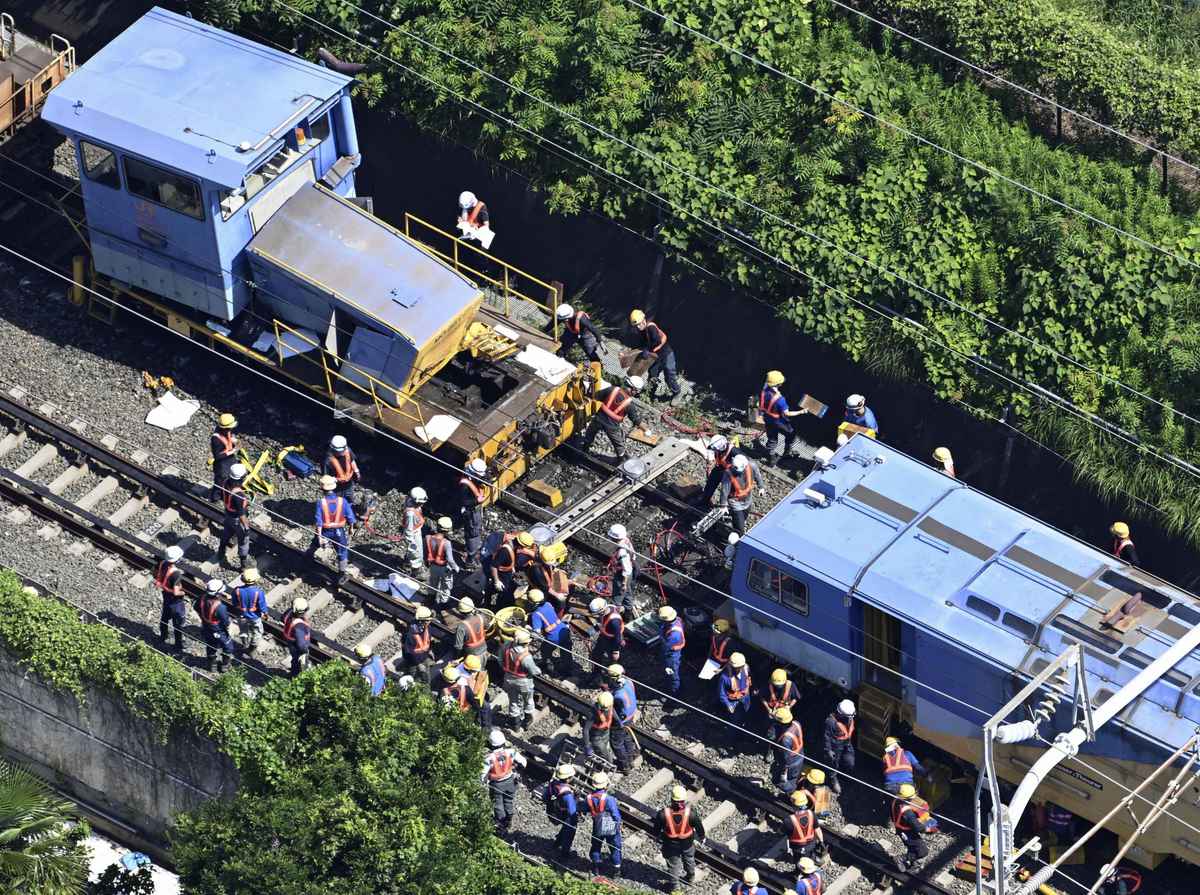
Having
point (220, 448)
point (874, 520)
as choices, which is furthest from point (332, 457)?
point (874, 520)

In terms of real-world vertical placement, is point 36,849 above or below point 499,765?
above

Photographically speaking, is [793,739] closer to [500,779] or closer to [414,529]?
[500,779]

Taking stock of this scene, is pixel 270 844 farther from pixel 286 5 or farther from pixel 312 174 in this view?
pixel 286 5

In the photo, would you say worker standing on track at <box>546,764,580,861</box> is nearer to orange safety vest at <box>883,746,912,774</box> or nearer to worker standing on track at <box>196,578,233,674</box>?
orange safety vest at <box>883,746,912,774</box>

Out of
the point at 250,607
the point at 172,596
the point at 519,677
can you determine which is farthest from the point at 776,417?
the point at 172,596

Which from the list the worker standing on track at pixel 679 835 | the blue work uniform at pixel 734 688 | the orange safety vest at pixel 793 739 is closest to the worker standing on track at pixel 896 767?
the orange safety vest at pixel 793 739

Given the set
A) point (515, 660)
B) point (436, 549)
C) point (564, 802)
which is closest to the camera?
point (564, 802)
